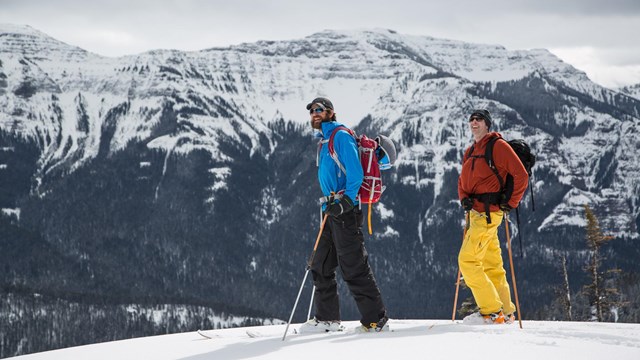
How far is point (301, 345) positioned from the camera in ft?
28.5

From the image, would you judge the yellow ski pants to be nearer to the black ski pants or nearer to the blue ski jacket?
the black ski pants

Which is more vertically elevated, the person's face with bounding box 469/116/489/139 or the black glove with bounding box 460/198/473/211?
the person's face with bounding box 469/116/489/139

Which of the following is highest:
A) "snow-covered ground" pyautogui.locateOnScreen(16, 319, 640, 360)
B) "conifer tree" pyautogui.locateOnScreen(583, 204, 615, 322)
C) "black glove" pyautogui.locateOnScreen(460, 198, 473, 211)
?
"black glove" pyautogui.locateOnScreen(460, 198, 473, 211)

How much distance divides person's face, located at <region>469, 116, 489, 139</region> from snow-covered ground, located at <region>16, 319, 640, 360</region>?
2.83 m

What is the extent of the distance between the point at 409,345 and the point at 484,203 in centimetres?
323

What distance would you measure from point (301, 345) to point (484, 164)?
400 centimetres

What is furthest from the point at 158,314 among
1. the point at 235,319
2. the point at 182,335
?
the point at 182,335

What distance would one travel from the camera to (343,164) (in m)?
9.78

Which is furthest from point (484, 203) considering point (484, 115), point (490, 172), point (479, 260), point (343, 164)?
point (343, 164)

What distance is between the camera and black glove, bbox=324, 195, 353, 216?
9516 mm

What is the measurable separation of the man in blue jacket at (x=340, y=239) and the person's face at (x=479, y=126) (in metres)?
2.09

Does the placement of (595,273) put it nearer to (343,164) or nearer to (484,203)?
(484,203)

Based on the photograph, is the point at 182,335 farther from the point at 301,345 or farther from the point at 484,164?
the point at 484,164

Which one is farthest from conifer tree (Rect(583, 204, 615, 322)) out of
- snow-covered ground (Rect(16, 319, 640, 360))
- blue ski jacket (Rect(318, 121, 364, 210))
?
blue ski jacket (Rect(318, 121, 364, 210))
